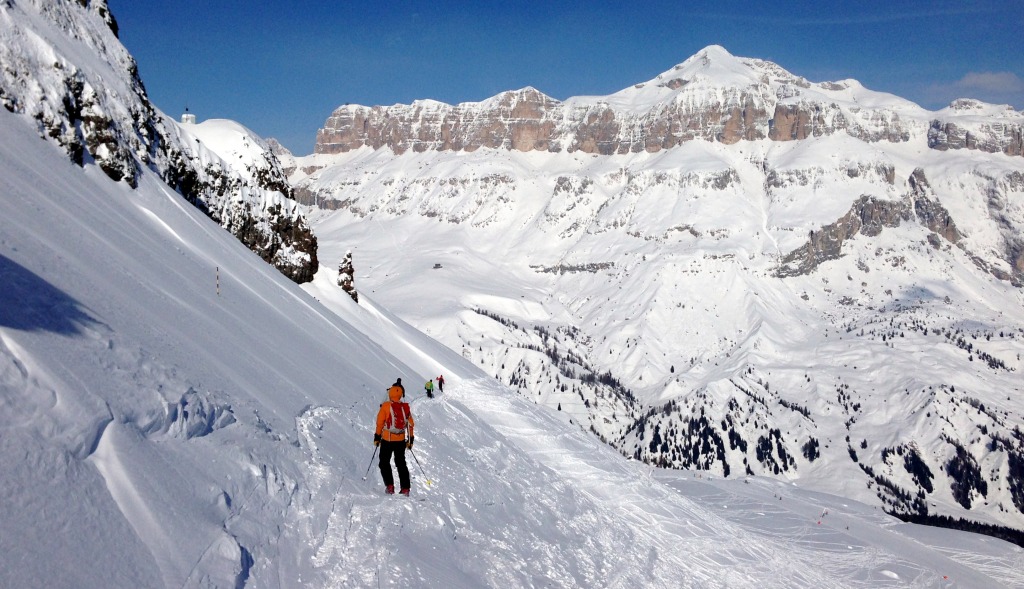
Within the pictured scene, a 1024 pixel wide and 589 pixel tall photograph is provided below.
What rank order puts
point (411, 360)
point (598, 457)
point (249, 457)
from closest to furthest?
point (249, 457) < point (598, 457) < point (411, 360)

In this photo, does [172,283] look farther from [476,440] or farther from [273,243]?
[273,243]

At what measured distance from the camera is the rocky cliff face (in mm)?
26719

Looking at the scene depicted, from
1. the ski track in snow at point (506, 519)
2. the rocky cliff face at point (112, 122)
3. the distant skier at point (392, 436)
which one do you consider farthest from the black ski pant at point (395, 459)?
A: the rocky cliff face at point (112, 122)

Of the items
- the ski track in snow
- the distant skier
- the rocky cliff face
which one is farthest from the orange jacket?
the rocky cliff face

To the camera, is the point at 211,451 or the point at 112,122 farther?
the point at 112,122

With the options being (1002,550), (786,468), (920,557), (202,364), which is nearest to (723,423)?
(786,468)

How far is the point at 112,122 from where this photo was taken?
101 ft

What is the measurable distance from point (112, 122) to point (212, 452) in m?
26.4

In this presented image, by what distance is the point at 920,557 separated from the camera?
67688mm

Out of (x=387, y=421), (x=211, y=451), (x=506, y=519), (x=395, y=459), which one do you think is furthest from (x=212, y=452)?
(x=506, y=519)

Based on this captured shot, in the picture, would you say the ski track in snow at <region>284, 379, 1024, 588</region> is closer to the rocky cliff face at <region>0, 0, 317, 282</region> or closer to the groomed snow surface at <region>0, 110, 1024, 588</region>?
the groomed snow surface at <region>0, 110, 1024, 588</region>

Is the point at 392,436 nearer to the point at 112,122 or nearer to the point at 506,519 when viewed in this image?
the point at 506,519

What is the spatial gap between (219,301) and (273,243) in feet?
104

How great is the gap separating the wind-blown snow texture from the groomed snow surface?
0.14 feet
